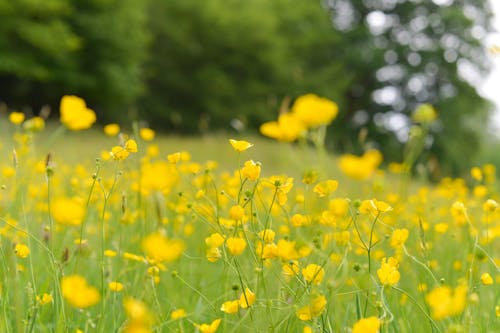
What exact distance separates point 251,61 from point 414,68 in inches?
220

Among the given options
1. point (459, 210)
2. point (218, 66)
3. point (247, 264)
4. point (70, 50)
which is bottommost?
point (247, 264)

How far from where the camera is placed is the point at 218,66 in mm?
18062

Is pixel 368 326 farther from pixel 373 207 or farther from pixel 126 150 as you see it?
pixel 126 150

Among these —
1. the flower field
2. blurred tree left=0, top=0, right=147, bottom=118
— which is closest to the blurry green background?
blurred tree left=0, top=0, right=147, bottom=118

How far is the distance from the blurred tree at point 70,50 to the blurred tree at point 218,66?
172 centimetres

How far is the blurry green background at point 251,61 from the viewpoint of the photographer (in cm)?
1465

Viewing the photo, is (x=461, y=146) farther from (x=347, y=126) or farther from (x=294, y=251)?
(x=294, y=251)

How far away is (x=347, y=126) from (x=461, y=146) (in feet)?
12.1

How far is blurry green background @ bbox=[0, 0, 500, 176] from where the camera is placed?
14.6m

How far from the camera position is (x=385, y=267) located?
3.94 ft

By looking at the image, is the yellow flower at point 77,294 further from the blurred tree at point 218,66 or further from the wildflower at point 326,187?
the blurred tree at point 218,66

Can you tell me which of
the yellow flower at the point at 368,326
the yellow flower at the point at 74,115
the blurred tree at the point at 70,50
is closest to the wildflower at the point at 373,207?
the yellow flower at the point at 368,326

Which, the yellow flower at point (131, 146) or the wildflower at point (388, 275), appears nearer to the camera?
the wildflower at point (388, 275)

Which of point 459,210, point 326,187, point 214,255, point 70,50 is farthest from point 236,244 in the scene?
point 70,50
